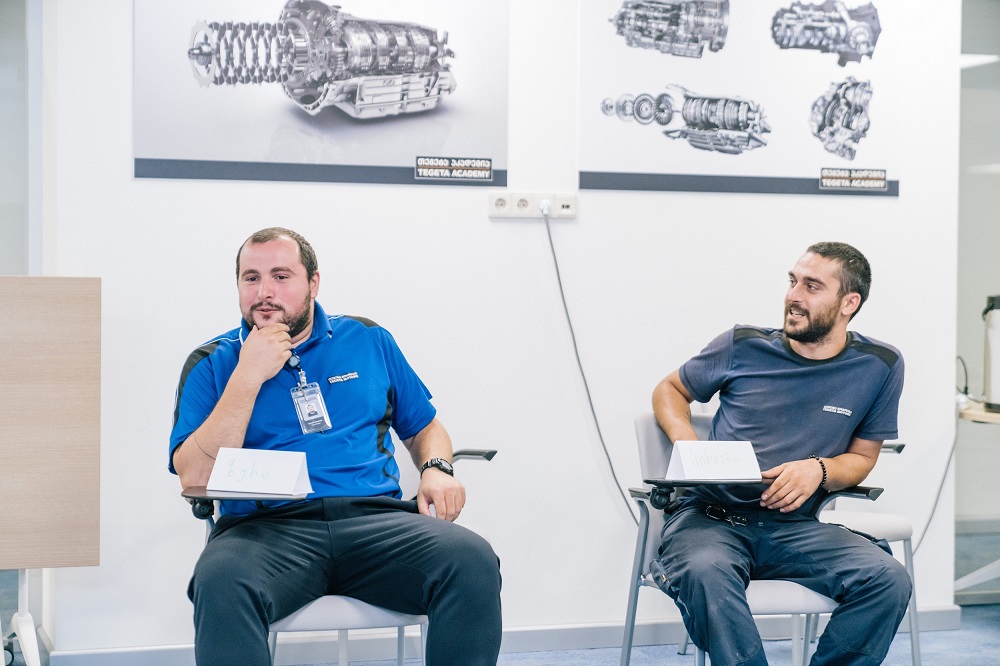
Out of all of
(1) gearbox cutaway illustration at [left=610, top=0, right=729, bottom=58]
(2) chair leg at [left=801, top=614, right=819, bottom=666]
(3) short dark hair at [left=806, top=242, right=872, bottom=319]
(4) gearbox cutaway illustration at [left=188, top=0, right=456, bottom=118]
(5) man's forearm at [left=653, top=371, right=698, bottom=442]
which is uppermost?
(1) gearbox cutaway illustration at [left=610, top=0, right=729, bottom=58]

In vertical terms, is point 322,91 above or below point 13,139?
above

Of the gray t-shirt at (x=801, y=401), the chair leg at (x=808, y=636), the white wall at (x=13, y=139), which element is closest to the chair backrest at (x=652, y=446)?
the gray t-shirt at (x=801, y=401)

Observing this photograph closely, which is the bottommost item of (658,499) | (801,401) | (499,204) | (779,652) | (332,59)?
(779,652)

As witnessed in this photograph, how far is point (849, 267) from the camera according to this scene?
2.58 metres

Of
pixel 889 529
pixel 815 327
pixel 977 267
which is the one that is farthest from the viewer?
pixel 977 267

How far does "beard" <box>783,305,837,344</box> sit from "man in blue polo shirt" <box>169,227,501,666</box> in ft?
3.38

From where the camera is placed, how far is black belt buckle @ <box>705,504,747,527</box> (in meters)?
2.37

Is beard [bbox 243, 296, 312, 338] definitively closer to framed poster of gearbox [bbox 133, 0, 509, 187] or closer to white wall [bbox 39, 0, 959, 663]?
white wall [bbox 39, 0, 959, 663]

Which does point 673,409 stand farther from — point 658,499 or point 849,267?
point 849,267

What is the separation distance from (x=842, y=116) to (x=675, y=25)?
2.26 ft

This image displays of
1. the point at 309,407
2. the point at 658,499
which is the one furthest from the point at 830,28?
the point at 309,407

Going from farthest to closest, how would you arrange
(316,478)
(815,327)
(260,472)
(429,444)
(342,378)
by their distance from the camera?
(815,327)
(429,444)
(342,378)
(316,478)
(260,472)

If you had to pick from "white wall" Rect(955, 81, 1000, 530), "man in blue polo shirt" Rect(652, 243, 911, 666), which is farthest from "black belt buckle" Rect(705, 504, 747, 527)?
"white wall" Rect(955, 81, 1000, 530)

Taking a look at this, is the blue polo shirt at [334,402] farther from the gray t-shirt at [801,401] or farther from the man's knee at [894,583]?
the man's knee at [894,583]
